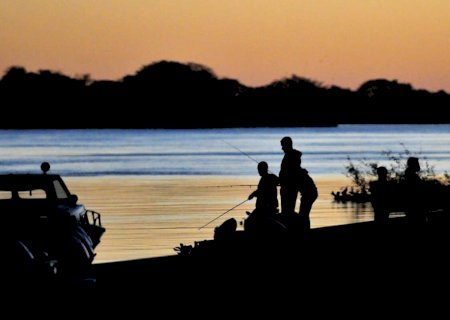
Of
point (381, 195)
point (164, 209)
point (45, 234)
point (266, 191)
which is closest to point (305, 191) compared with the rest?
point (266, 191)

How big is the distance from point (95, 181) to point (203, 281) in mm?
63874

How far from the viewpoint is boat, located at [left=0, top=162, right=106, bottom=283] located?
1241 cm

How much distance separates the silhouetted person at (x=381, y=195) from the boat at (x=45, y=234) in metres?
4.94

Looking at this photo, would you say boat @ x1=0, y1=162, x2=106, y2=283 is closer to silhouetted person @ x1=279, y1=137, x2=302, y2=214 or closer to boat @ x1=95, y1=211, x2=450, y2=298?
boat @ x1=95, y1=211, x2=450, y2=298

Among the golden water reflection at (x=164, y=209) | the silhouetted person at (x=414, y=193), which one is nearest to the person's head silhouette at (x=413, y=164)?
the silhouetted person at (x=414, y=193)

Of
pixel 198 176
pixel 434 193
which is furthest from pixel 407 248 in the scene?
pixel 198 176

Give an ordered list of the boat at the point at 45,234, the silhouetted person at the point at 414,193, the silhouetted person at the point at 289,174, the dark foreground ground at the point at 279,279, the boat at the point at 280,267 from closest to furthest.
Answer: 1. the boat at the point at 45,234
2. the dark foreground ground at the point at 279,279
3. the boat at the point at 280,267
4. the silhouetted person at the point at 289,174
5. the silhouetted person at the point at 414,193

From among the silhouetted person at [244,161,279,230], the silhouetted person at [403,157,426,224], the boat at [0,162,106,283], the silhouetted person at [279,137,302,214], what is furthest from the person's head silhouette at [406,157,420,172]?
the boat at [0,162,106,283]

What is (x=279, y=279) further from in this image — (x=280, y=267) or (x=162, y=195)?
(x=162, y=195)

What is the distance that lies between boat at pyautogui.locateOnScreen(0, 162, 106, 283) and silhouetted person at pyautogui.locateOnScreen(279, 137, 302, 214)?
9.76 ft

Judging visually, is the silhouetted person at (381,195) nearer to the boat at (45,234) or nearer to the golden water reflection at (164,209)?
the golden water reflection at (164,209)

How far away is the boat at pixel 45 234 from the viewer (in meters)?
12.4

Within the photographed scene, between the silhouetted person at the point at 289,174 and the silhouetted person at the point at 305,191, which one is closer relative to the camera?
the silhouetted person at the point at 289,174

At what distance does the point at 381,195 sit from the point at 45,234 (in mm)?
6581
